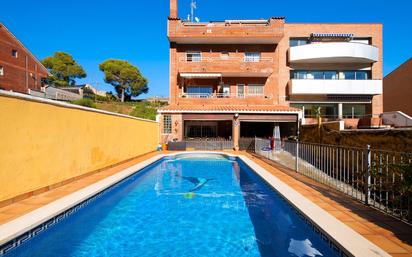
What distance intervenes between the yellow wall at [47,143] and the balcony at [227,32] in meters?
16.6

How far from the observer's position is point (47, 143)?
314 inches

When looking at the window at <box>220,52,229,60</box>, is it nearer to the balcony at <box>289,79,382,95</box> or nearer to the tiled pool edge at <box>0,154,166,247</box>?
the balcony at <box>289,79,382,95</box>

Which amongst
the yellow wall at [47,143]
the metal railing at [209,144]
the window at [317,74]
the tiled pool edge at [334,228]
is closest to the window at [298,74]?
the window at [317,74]

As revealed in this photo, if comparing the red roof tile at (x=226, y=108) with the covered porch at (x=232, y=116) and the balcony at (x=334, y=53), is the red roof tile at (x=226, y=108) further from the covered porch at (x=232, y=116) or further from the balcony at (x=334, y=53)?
the balcony at (x=334, y=53)

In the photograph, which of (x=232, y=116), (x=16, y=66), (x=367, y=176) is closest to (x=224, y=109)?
(x=232, y=116)

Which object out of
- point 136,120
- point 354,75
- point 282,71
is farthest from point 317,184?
point 354,75

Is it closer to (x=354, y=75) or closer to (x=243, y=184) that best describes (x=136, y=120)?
(x=243, y=184)

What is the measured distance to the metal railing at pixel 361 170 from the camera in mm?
5148

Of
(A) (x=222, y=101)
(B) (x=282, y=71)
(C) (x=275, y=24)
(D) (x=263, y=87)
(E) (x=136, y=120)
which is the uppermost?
(C) (x=275, y=24)

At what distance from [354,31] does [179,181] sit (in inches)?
1173

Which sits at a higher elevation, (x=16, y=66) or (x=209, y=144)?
(x=16, y=66)

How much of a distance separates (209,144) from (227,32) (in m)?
12.2

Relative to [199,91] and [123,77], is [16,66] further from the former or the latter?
[199,91]

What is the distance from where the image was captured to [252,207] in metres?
7.56
